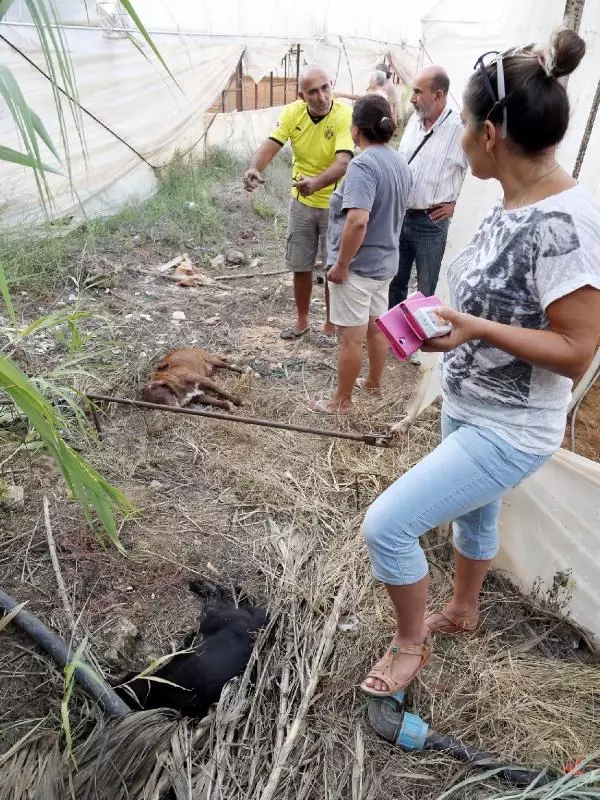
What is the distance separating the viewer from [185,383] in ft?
11.5

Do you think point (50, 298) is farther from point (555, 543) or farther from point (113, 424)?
point (555, 543)

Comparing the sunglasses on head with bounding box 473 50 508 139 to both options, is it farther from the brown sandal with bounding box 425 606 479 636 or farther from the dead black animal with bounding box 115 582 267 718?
the dead black animal with bounding box 115 582 267 718

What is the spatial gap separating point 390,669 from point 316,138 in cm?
328

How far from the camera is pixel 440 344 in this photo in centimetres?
133

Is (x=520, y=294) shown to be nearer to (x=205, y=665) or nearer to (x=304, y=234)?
(x=205, y=665)

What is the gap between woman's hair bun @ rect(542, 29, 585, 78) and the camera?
1207 mm

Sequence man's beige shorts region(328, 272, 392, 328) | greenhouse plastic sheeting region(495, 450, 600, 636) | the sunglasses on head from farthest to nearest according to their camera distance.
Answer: man's beige shorts region(328, 272, 392, 328) → greenhouse plastic sheeting region(495, 450, 600, 636) → the sunglasses on head

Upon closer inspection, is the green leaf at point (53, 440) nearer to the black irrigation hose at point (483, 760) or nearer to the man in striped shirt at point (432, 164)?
the black irrigation hose at point (483, 760)

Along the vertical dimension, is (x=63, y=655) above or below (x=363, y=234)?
below

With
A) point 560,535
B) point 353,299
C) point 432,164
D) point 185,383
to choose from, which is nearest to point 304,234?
point 432,164

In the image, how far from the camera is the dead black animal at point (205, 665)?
183 cm

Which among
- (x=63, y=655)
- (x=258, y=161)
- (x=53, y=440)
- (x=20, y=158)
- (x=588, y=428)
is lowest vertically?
(x=588, y=428)

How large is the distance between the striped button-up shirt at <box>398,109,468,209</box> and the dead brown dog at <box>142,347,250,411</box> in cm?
163

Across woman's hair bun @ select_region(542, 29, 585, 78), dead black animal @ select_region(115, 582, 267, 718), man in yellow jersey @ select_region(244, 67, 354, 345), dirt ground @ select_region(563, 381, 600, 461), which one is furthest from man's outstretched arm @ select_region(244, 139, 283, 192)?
woman's hair bun @ select_region(542, 29, 585, 78)
